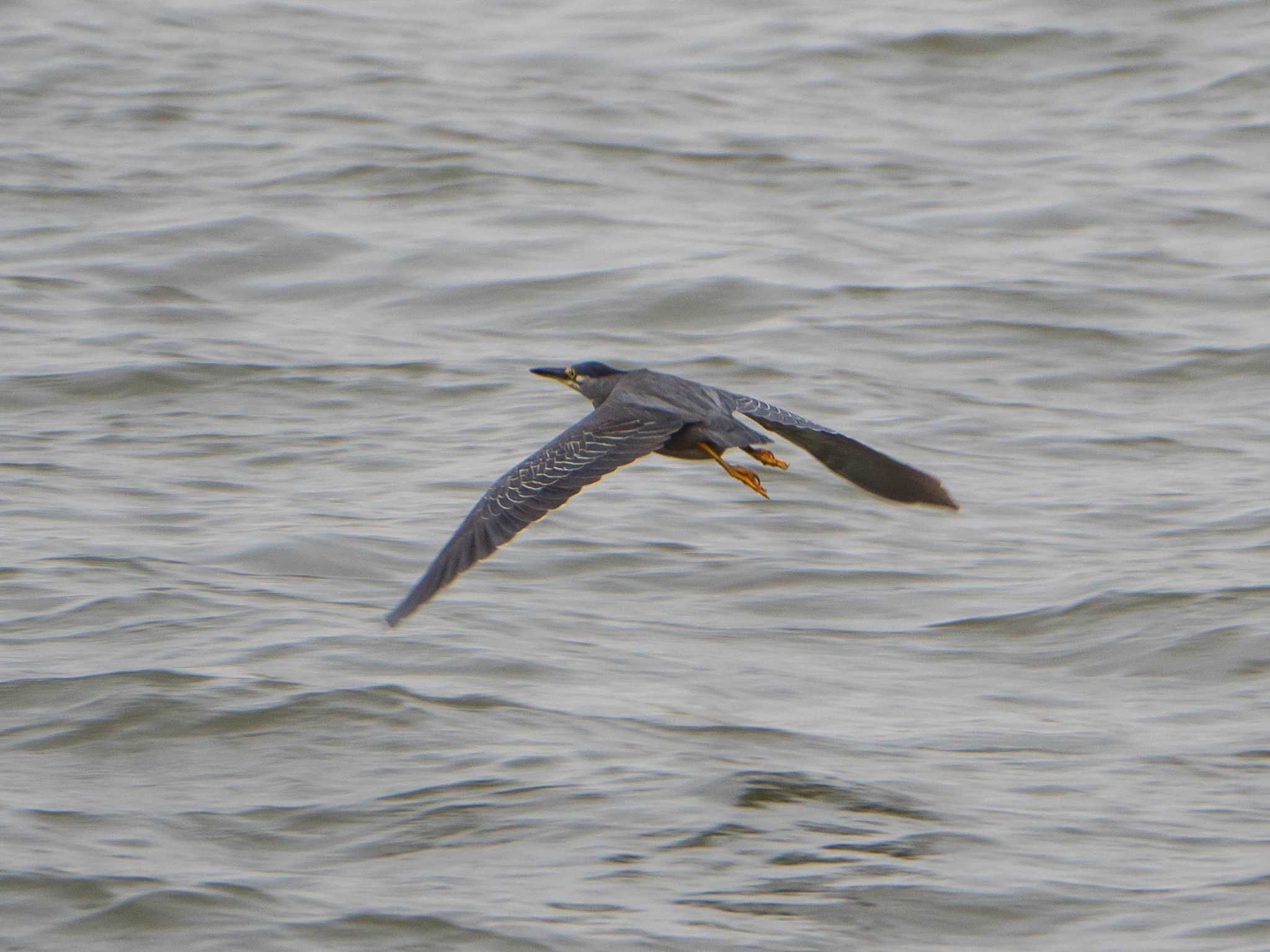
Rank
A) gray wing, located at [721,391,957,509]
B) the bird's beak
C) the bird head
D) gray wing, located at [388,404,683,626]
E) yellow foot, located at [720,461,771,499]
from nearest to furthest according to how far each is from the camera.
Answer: gray wing, located at [388,404,683,626] → gray wing, located at [721,391,957,509] → yellow foot, located at [720,461,771,499] → the bird head → the bird's beak

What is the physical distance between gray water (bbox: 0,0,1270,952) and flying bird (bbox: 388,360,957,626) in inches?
27.5

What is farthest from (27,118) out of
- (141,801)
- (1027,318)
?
(141,801)

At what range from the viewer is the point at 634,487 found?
28.0 feet

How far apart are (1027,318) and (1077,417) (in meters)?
1.25

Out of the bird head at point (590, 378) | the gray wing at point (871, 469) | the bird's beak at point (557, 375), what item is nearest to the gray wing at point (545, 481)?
the gray wing at point (871, 469)

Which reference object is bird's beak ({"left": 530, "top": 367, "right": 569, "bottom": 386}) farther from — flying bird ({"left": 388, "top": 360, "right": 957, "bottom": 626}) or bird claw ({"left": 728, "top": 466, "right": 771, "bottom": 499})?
bird claw ({"left": 728, "top": 466, "right": 771, "bottom": 499})

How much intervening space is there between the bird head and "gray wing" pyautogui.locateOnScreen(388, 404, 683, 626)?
1.81 ft

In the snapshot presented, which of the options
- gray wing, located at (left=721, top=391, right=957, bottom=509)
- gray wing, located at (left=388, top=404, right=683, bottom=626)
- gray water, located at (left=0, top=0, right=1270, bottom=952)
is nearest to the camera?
gray wing, located at (left=388, top=404, right=683, bottom=626)

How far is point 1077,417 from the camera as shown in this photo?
9.25m

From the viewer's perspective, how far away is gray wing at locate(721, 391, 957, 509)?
607 centimetres

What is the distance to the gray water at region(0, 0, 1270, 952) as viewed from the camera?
5.23 metres

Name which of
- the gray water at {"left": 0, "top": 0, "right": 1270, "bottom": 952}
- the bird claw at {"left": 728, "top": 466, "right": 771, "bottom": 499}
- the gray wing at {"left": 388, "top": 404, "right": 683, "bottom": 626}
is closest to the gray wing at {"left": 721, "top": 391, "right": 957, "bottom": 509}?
the bird claw at {"left": 728, "top": 466, "right": 771, "bottom": 499}

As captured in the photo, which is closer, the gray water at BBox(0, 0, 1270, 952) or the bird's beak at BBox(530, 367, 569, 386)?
the gray water at BBox(0, 0, 1270, 952)

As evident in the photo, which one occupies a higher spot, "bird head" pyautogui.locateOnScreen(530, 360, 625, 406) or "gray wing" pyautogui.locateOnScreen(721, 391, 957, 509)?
"bird head" pyautogui.locateOnScreen(530, 360, 625, 406)
